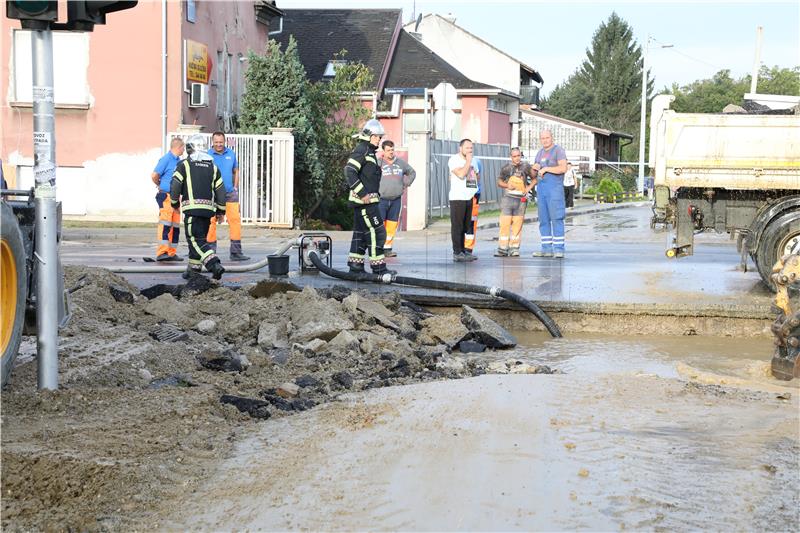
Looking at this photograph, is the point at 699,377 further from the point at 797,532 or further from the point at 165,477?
the point at 165,477

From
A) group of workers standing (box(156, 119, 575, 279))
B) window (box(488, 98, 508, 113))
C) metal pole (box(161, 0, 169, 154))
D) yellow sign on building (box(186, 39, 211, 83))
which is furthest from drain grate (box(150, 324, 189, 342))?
window (box(488, 98, 508, 113))

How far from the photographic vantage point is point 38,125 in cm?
683

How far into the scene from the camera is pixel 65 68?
28016mm

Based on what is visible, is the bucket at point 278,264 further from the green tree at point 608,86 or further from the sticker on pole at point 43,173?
the green tree at point 608,86

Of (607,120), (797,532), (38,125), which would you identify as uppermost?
(607,120)

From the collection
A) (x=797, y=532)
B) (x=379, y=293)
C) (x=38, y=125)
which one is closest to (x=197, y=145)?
(x=379, y=293)

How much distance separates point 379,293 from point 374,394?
4645 millimetres

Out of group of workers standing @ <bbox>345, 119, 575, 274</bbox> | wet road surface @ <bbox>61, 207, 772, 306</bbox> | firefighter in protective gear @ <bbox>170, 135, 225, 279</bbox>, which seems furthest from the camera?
group of workers standing @ <bbox>345, 119, 575, 274</bbox>

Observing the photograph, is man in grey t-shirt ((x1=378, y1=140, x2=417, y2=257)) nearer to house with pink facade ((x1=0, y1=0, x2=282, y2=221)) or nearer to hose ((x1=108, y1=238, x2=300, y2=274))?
hose ((x1=108, y1=238, x2=300, y2=274))

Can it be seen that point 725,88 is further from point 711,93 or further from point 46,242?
point 46,242

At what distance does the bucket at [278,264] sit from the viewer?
43.3 ft

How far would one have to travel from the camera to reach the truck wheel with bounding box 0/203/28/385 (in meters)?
6.83

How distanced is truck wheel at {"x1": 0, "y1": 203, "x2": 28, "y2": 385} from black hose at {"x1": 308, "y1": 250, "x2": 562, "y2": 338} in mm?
5759

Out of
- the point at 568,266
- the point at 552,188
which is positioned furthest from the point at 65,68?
the point at 568,266
